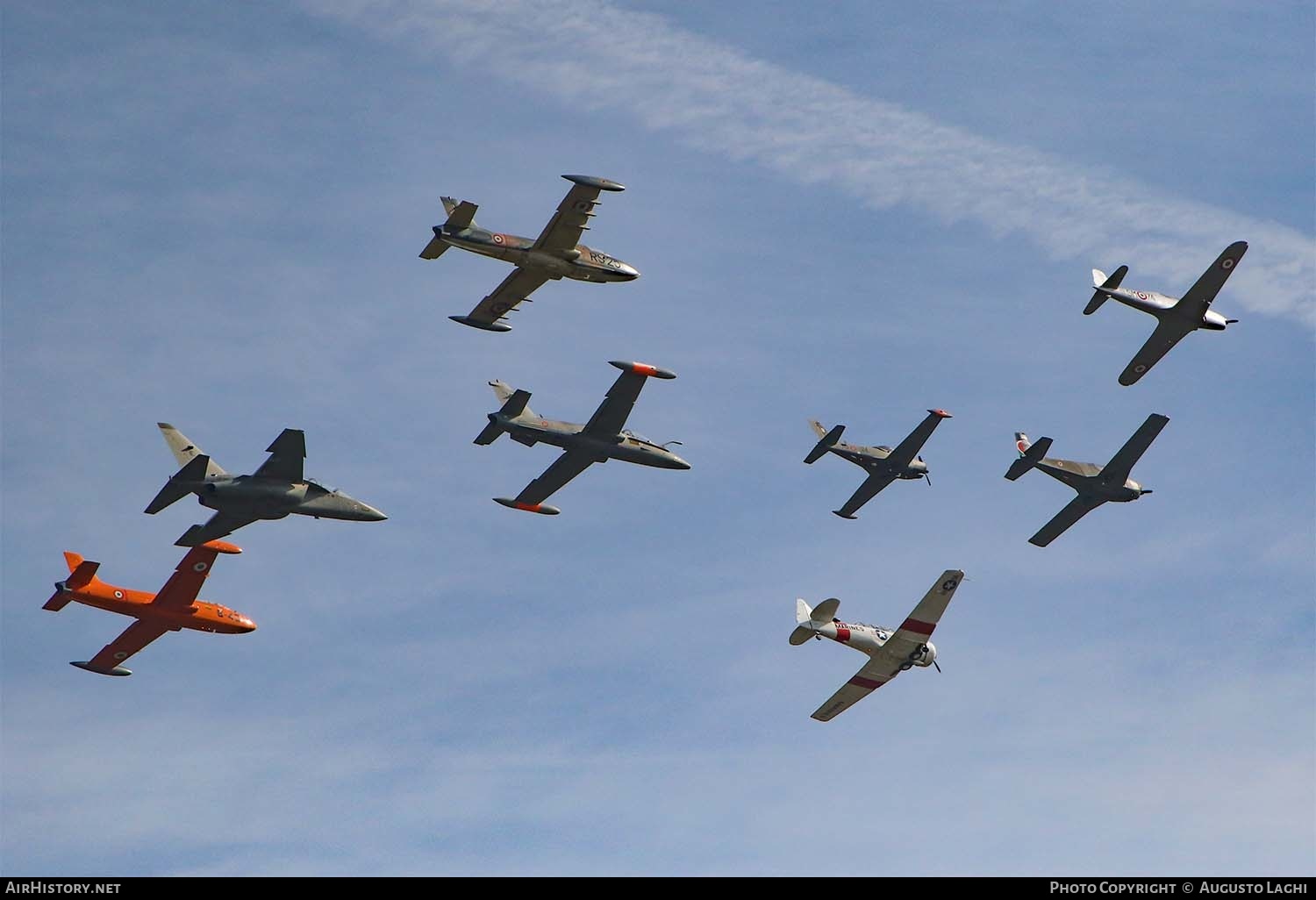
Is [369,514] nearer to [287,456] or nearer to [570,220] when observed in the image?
[287,456]

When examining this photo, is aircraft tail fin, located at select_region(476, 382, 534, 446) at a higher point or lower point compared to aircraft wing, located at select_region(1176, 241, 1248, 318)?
lower

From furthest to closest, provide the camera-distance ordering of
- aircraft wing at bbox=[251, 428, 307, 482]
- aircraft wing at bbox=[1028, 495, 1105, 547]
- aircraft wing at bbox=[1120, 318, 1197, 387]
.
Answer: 1. aircraft wing at bbox=[1028, 495, 1105, 547]
2. aircraft wing at bbox=[1120, 318, 1197, 387]
3. aircraft wing at bbox=[251, 428, 307, 482]

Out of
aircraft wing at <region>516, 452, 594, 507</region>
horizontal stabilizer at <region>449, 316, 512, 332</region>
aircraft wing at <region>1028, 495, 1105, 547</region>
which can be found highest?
horizontal stabilizer at <region>449, 316, 512, 332</region>

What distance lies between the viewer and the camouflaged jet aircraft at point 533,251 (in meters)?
81.6

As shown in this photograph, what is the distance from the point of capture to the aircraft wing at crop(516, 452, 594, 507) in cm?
8862

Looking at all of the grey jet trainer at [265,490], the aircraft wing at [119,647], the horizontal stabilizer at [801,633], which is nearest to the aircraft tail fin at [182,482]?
the grey jet trainer at [265,490]

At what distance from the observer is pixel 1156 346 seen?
308 feet

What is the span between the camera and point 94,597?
91.4 meters

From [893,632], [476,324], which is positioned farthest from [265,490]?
[893,632]

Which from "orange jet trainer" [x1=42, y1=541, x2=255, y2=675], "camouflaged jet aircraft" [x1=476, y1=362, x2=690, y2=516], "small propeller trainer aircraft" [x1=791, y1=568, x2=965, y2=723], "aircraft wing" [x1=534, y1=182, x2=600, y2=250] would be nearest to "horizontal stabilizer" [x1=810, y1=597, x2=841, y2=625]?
"small propeller trainer aircraft" [x1=791, y1=568, x2=965, y2=723]

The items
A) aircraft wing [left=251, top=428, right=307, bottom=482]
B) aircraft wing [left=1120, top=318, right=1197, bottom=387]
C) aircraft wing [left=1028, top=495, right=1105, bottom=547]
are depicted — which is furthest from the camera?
aircraft wing [left=1028, top=495, right=1105, bottom=547]

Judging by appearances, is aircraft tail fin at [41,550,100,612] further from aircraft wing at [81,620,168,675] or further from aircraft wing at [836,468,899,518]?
aircraft wing at [836,468,899,518]

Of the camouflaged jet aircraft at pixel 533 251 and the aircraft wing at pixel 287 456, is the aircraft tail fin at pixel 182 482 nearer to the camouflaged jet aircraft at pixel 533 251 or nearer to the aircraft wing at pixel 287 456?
the aircraft wing at pixel 287 456
